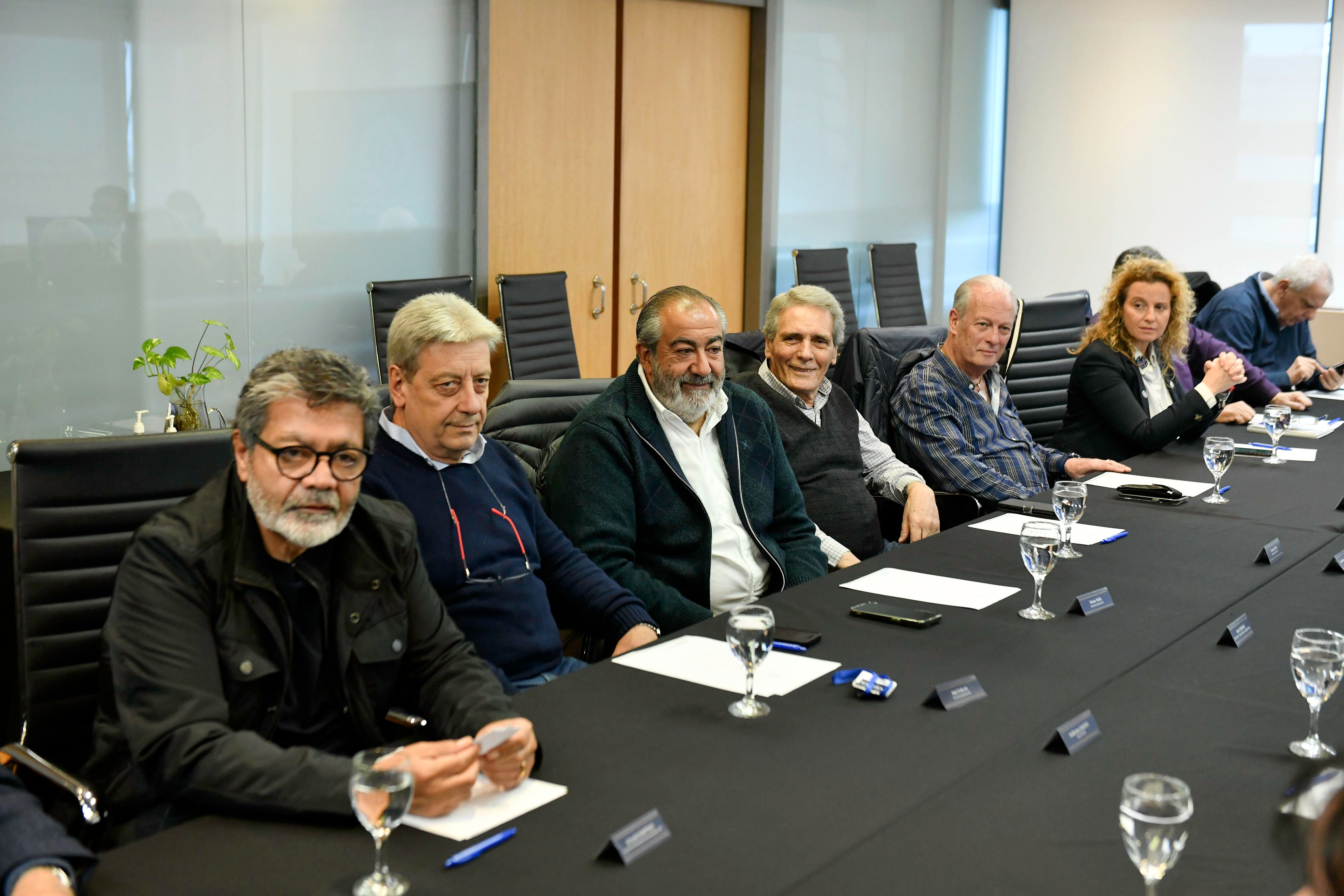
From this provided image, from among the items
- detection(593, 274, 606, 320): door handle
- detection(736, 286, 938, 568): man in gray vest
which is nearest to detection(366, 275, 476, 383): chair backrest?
detection(593, 274, 606, 320): door handle

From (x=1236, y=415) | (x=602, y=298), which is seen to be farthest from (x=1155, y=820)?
(x=602, y=298)

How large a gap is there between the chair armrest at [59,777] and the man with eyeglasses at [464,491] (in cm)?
74

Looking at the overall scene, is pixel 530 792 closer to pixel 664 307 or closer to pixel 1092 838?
pixel 1092 838

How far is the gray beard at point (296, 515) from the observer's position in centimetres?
168

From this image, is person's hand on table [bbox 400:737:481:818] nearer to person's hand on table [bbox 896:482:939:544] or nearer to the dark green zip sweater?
the dark green zip sweater

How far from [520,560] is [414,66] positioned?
369 cm

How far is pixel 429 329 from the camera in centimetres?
234

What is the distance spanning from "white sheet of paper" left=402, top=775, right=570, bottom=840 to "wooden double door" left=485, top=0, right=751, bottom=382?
174 inches

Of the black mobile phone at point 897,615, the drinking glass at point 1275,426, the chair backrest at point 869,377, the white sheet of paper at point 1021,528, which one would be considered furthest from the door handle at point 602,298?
the black mobile phone at point 897,615

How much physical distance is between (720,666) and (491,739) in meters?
0.55

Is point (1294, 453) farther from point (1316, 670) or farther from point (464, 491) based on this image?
point (464, 491)

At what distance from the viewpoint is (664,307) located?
2977 millimetres

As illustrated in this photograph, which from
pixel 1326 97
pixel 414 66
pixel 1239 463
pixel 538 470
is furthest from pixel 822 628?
pixel 1326 97

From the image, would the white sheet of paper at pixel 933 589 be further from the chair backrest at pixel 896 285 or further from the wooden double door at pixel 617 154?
the chair backrest at pixel 896 285
